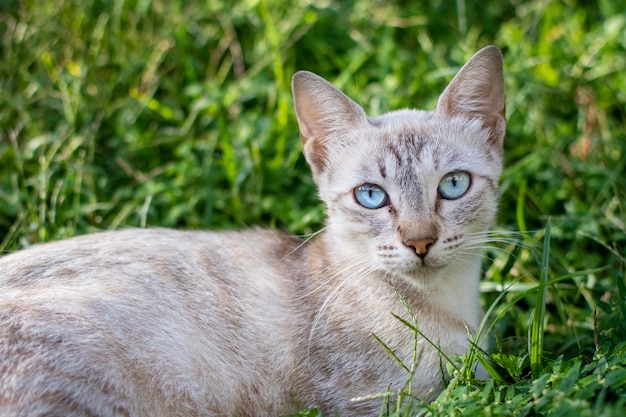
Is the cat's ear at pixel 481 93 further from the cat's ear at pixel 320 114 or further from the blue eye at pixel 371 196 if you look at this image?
the blue eye at pixel 371 196

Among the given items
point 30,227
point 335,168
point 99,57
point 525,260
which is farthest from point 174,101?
point 525,260

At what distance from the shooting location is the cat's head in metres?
3.05

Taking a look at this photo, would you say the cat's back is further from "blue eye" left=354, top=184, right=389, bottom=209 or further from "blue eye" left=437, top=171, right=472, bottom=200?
"blue eye" left=437, top=171, right=472, bottom=200

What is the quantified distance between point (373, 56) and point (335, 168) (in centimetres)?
245

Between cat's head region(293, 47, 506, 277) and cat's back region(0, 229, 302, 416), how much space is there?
480mm

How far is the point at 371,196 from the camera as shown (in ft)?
10.6

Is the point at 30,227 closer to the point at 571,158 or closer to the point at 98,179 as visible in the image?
the point at 98,179

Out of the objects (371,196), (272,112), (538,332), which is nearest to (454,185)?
(371,196)

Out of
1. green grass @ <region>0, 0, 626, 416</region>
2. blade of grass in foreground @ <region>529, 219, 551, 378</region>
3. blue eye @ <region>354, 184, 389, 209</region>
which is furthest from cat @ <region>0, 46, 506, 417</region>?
green grass @ <region>0, 0, 626, 416</region>

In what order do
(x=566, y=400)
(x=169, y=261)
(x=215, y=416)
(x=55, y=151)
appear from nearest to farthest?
(x=566, y=400) → (x=215, y=416) → (x=169, y=261) → (x=55, y=151)

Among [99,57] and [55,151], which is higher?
[99,57]

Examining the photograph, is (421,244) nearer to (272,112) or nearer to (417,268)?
(417,268)

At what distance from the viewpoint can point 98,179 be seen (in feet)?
15.7

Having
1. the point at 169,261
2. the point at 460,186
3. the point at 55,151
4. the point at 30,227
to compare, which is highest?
the point at 460,186
